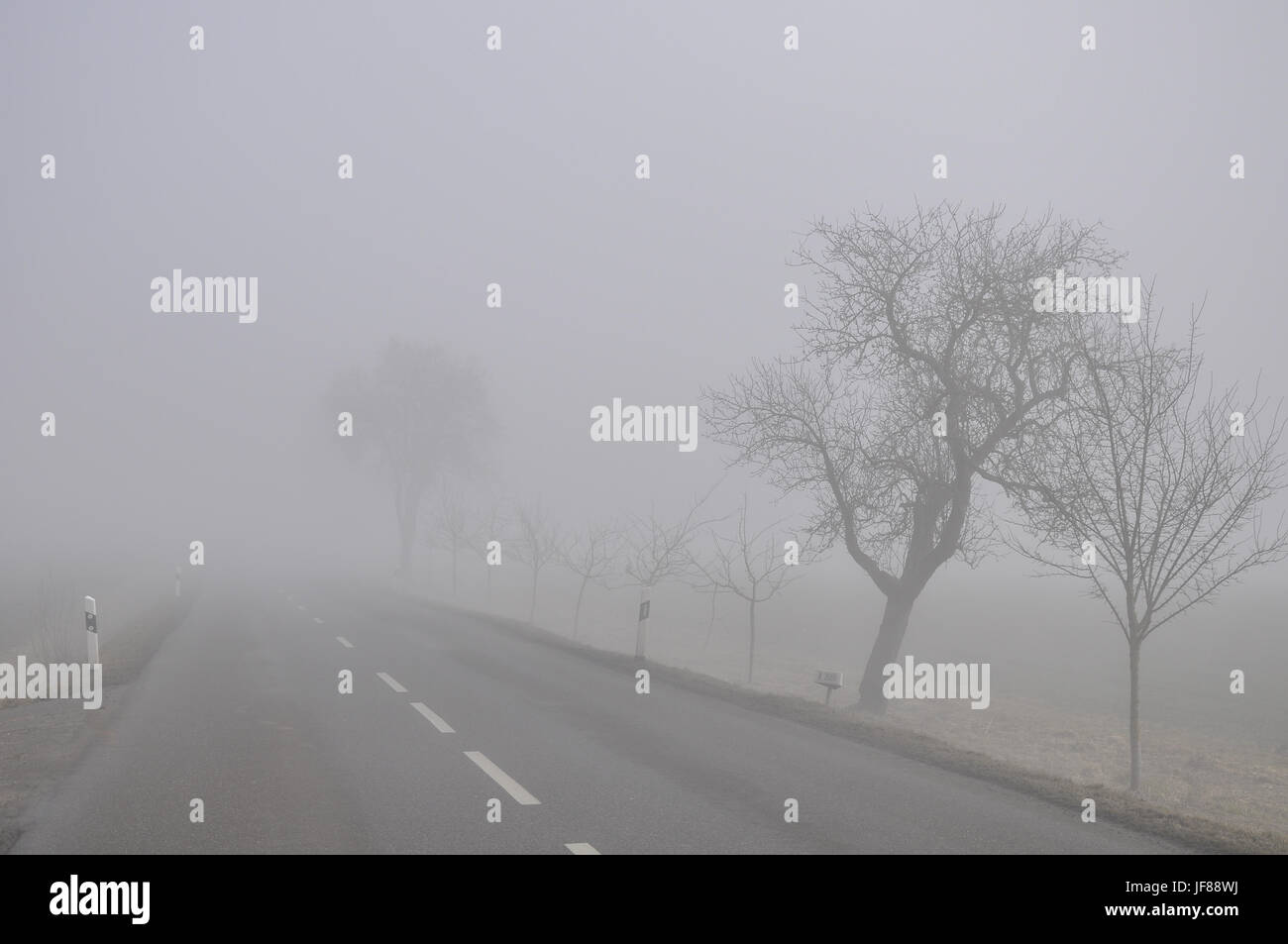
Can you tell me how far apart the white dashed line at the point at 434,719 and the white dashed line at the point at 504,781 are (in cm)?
126

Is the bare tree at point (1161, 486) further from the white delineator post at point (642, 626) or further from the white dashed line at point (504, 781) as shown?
the white delineator post at point (642, 626)

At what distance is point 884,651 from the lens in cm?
1817

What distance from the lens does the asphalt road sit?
6.52m

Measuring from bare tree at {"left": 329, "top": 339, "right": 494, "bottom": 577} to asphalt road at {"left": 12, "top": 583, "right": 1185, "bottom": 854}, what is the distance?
124 ft

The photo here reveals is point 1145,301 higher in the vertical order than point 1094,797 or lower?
higher

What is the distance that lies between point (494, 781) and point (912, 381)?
1255cm

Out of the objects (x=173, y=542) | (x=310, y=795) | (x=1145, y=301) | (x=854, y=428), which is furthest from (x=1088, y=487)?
(x=173, y=542)

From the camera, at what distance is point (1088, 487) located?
459 inches

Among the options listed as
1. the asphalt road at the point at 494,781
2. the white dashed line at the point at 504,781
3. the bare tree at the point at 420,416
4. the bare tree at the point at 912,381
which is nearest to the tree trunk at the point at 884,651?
the bare tree at the point at 912,381

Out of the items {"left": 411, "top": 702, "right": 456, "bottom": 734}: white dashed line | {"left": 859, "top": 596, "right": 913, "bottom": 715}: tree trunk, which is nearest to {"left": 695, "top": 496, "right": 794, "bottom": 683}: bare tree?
{"left": 859, "top": 596, "right": 913, "bottom": 715}: tree trunk
